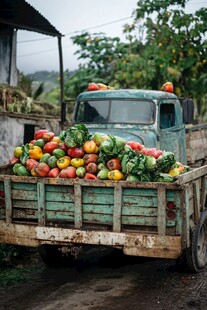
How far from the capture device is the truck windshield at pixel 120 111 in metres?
7.09

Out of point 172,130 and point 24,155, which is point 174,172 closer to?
point 24,155

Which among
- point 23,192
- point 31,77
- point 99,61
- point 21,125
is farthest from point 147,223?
point 99,61

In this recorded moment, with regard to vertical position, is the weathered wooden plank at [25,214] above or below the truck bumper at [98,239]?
above

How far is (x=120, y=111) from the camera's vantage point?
724cm

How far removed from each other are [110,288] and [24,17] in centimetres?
1046

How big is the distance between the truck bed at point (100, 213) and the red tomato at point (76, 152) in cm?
40

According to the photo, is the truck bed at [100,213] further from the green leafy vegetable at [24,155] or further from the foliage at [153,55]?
the foliage at [153,55]

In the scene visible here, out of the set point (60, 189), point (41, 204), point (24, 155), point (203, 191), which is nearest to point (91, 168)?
point (60, 189)

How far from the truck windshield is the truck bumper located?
269 cm

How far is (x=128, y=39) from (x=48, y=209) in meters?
15.5

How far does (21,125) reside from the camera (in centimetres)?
1134

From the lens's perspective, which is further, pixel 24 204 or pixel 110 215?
pixel 24 204

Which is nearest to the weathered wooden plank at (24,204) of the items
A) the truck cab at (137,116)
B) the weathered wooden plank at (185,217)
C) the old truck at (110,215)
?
the old truck at (110,215)

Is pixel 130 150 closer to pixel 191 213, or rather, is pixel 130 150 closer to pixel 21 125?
pixel 191 213
